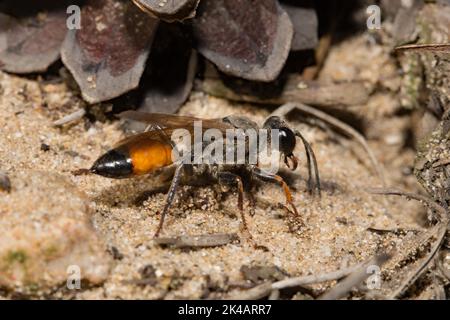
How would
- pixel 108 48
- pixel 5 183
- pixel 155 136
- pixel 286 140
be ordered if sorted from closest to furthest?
pixel 5 183
pixel 155 136
pixel 286 140
pixel 108 48

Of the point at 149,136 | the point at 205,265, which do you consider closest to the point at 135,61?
the point at 149,136

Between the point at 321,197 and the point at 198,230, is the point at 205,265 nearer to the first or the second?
the point at 198,230

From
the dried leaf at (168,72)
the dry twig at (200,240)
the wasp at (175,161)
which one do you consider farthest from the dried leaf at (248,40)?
the dry twig at (200,240)

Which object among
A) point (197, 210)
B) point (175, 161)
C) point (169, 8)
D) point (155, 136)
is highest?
point (169, 8)

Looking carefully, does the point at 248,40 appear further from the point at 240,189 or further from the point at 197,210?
the point at 197,210

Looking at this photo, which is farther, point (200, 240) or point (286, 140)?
point (286, 140)

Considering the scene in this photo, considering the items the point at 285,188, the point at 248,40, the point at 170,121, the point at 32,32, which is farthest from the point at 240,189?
the point at 32,32

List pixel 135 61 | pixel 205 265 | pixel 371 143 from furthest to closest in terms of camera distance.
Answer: pixel 371 143, pixel 135 61, pixel 205 265
